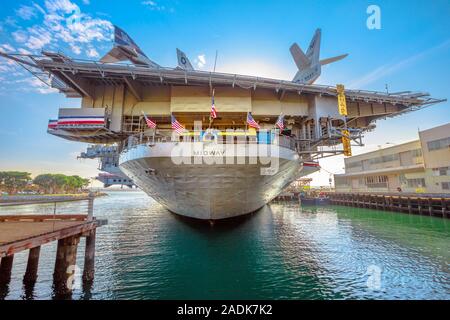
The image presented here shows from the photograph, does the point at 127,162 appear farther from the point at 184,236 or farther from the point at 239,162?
the point at 239,162

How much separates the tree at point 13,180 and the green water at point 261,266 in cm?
7677

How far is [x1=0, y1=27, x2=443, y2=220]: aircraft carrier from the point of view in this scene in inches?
391

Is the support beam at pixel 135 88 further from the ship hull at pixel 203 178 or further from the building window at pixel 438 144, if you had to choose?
the building window at pixel 438 144

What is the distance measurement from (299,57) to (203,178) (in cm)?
1427

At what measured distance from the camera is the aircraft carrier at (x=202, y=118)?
32.6ft

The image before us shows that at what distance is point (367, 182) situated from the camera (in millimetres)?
39656

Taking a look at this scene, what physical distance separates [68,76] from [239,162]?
38.3 ft

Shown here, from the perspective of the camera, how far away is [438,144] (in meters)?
25.7

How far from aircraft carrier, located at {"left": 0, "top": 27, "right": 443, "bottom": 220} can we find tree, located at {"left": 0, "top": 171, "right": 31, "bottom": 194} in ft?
234

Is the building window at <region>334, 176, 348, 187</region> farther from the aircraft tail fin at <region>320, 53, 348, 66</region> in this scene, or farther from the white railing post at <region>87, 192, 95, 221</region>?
the white railing post at <region>87, 192, 95, 221</region>

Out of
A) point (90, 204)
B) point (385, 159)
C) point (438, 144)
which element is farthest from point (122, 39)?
point (385, 159)

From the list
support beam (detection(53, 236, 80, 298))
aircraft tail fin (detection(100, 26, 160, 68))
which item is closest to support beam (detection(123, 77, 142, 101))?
aircraft tail fin (detection(100, 26, 160, 68))
